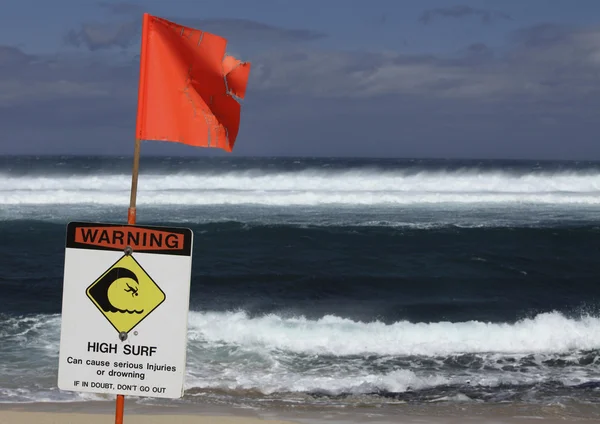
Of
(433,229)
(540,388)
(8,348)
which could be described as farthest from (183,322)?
(433,229)

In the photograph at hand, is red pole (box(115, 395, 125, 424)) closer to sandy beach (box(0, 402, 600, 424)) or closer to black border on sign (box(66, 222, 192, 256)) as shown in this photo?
black border on sign (box(66, 222, 192, 256))

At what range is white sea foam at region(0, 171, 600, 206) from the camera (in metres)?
30.9

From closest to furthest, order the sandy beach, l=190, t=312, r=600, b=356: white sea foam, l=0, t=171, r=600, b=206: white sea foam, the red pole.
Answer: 1. the red pole
2. the sandy beach
3. l=190, t=312, r=600, b=356: white sea foam
4. l=0, t=171, r=600, b=206: white sea foam

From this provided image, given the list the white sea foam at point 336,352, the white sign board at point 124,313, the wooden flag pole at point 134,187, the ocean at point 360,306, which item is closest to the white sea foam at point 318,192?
the ocean at point 360,306

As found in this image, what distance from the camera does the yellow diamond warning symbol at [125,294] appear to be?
3020mm

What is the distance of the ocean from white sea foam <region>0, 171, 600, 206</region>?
3961mm

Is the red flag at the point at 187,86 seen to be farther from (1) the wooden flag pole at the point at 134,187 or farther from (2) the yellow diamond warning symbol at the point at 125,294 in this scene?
(2) the yellow diamond warning symbol at the point at 125,294

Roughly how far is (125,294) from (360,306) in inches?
368

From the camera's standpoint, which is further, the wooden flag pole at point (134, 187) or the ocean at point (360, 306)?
the ocean at point (360, 306)

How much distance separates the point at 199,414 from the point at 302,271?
8541mm

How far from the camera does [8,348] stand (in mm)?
9180

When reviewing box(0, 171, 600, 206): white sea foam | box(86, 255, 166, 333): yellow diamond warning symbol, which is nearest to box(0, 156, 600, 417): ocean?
box(0, 171, 600, 206): white sea foam

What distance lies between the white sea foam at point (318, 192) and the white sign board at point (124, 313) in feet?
87.4

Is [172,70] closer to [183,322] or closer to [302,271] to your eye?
[183,322]
